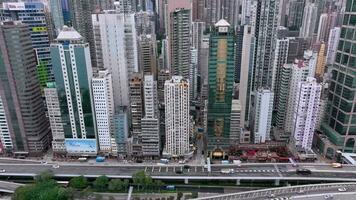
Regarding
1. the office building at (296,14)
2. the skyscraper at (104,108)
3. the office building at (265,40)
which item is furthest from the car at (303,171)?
the office building at (296,14)

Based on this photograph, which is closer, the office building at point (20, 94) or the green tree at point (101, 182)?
the green tree at point (101, 182)

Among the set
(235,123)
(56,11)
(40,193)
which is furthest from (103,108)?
(56,11)

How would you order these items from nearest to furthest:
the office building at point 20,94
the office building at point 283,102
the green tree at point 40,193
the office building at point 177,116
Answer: the green tree at point 40,193 → the office building at point 177,116 → the office building at point 20,94 → the office building at point 283,102

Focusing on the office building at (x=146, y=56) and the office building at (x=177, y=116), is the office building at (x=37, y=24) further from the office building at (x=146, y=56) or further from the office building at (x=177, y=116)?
the office building at (x=177, y=116)

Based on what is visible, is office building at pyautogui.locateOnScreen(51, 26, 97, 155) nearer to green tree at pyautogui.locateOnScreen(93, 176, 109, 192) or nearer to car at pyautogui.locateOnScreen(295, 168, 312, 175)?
green tree at pyautogui.locateOnScreen(93, 176, 109, 192)

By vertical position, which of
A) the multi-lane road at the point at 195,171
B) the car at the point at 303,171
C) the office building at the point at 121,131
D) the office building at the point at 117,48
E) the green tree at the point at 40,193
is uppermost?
the office building at the point at 117,48

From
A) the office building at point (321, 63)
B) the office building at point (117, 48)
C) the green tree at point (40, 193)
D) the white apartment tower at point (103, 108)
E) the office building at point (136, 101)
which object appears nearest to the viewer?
the green tree at point (40, 193)

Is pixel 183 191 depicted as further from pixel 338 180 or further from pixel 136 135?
pixel 338 180

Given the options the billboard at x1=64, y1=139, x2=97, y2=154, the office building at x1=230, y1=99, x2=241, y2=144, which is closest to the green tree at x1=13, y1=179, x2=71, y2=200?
the billboard at x1=64, y1=139, x2=97, y2=154
